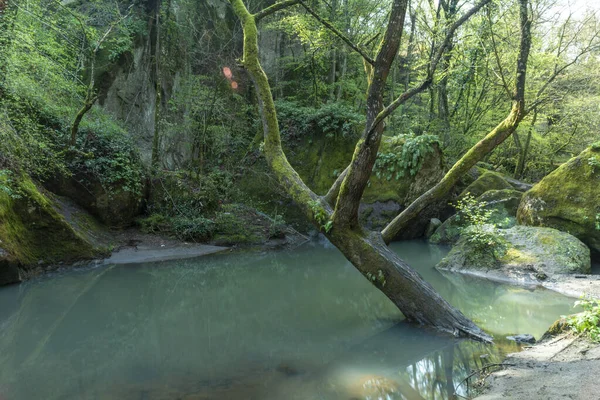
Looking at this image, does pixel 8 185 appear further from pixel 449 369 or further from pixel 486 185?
pixel 486 185

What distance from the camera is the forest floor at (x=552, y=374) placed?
10.1ft

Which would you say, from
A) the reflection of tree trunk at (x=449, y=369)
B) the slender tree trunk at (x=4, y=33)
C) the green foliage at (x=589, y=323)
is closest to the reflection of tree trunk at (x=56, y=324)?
the slender tree trunk at (x=4, y=33)

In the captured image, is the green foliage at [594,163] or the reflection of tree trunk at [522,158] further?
the reflection of tree trunk at [522,158]

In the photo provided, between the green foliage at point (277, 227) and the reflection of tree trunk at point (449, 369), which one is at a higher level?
the green foliage at point (277, 227)

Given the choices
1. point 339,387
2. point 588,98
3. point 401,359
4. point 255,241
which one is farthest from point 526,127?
point 339,387

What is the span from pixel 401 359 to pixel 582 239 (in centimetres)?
745

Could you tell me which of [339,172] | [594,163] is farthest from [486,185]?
[339,172]

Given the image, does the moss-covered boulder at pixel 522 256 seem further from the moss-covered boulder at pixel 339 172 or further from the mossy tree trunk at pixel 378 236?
the moss-covered boulder at pixel 339 172

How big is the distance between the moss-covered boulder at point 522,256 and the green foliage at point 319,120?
680cm

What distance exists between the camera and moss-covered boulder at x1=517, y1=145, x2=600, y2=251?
31.7ft

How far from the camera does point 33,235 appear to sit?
9117 millimetres

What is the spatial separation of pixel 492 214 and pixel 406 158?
10.6 feet

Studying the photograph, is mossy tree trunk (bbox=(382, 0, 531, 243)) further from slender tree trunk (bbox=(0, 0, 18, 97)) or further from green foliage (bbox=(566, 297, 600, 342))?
slender tree trunk (bbox=(0, 0, 18, 97))

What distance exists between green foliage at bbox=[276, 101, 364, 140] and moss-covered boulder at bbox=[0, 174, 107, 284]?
8524 mm
